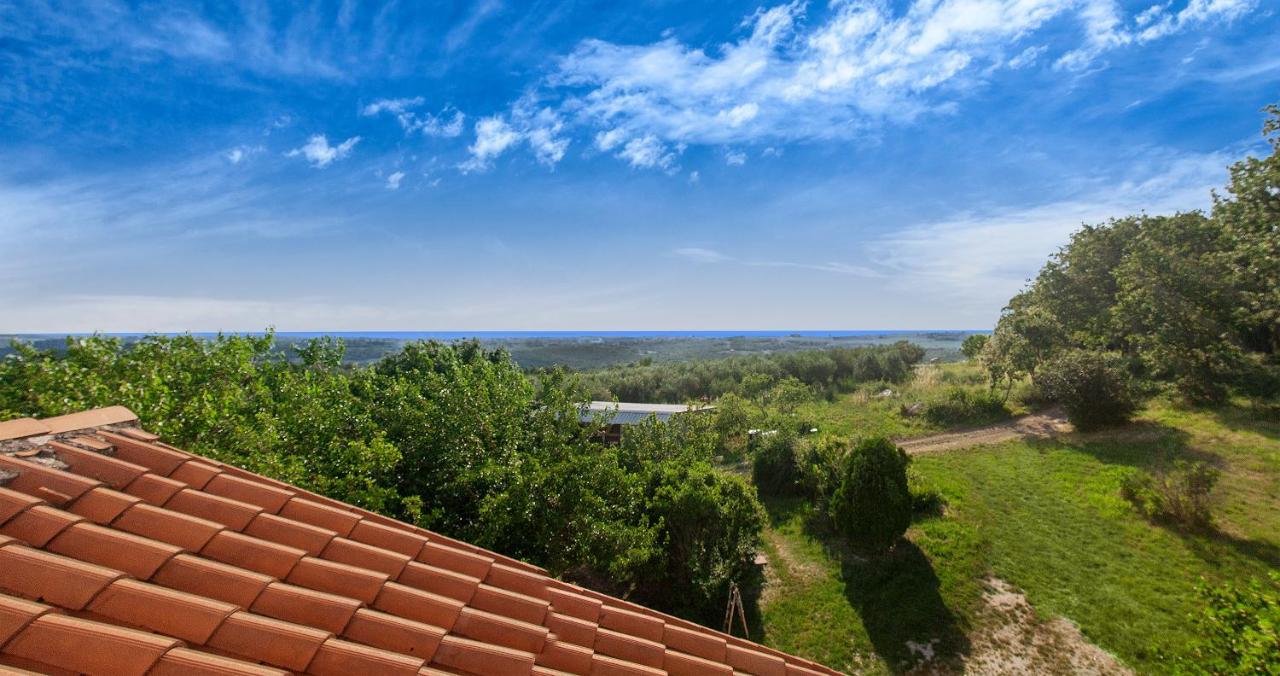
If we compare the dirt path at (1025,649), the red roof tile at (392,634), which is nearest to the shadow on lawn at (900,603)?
the dirt path at (1025,649)

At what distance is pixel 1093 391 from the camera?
1903 centimetres

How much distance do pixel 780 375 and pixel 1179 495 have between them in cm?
3154

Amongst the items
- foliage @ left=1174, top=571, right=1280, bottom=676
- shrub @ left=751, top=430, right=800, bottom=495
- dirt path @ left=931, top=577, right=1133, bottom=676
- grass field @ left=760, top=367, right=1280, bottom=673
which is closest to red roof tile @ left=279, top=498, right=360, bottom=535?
foliage @ left=1174, top=571, right=1280, bottom=676

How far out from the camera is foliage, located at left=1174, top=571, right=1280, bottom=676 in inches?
182

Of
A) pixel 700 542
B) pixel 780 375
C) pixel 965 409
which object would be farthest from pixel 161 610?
pixel 780 375

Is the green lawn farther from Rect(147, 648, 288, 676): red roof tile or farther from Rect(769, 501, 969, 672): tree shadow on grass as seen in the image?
Rect(147, 648, 288, 676): red roof tile

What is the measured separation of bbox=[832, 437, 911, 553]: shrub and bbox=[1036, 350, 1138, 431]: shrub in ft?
41.3

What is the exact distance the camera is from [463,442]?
9086mm

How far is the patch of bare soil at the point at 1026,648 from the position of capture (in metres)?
8.93

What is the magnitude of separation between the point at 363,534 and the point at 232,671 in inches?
60.1

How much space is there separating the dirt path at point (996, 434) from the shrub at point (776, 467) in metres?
5.93

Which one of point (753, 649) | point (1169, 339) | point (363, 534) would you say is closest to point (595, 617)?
point (753, 649)

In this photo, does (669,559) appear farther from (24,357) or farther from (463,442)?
(24,357)

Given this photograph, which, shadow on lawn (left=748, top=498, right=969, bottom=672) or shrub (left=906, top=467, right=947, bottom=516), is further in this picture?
shrub (left=906, top=467, right=947, bottom=516)
